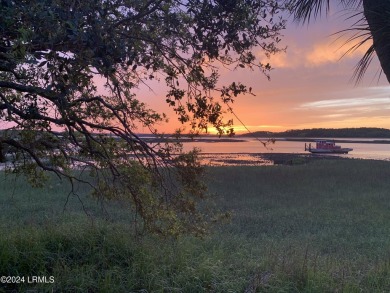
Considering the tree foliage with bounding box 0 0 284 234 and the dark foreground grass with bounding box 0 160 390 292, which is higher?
the tree foliage with bounding box 0 0 284 234

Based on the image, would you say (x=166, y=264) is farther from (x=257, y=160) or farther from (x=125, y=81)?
(x=257, y=160)

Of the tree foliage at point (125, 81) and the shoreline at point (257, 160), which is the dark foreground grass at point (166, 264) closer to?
the tree foliage at point (125, 81)

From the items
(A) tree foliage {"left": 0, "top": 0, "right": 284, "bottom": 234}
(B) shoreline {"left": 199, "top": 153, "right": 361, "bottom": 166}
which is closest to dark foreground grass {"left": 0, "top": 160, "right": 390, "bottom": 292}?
(A) tree foliage {"left": 0, "top": 0, "right": 284, "bottom": 234}

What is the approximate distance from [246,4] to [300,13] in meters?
0.89

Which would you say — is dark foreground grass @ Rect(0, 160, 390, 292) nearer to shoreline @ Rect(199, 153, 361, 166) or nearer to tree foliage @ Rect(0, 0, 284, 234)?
tree foliage @ Rect(0, 0, 284, 234)

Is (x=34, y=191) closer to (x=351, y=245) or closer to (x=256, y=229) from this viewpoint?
(x=256, y=229)

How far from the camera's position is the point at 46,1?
148 inches

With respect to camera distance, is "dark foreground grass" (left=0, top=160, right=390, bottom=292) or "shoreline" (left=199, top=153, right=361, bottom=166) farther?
"shoreline" (left=199, top=153, right=361, bottom=166)

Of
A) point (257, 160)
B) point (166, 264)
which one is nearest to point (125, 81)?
point (166, 264)

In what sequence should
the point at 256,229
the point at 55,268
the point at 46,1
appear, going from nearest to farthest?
the point at 46,1 → the point at 55,268 → the point at 256,229

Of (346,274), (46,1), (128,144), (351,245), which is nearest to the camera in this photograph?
(46,1)

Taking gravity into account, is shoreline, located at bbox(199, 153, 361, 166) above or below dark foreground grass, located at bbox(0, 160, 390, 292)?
above

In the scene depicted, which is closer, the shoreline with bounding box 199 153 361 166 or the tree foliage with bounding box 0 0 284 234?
the tree foliage with bounding box 0 0 284 234

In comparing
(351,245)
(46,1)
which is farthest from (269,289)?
(351,245)
